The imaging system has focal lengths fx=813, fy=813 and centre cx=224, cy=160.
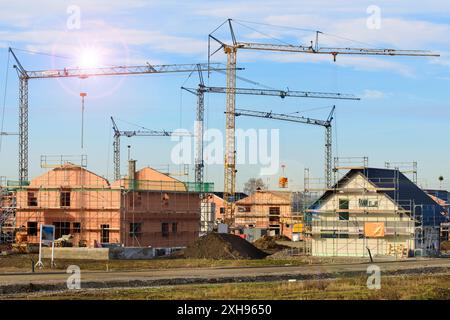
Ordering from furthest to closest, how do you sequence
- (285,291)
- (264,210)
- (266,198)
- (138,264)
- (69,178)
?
1. (266,198)
2. (264,210)
3. (69,178)
4. (138,264)
5. (285,291)

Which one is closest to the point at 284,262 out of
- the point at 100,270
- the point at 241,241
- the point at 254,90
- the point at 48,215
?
the point at 241,241

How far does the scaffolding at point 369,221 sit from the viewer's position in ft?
205

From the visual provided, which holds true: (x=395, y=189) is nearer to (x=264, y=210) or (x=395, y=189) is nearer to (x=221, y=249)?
(x=221, y=249)

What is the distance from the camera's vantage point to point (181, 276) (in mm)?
41125

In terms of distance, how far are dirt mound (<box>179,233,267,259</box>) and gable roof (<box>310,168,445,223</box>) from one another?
690 centimetres

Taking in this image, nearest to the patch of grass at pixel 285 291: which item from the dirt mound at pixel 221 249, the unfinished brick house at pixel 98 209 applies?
the dirt mound at pixel 221 249

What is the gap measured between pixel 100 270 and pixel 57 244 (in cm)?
2138

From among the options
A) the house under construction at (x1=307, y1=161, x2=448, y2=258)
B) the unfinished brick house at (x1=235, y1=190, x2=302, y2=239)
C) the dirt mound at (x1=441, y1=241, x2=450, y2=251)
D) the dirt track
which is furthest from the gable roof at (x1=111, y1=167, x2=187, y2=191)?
the unfinished brick house at (x1=235, y1=190, x2=302, y2=239)

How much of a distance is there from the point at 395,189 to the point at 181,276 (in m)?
26.1

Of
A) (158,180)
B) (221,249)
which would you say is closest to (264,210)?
(158,180)

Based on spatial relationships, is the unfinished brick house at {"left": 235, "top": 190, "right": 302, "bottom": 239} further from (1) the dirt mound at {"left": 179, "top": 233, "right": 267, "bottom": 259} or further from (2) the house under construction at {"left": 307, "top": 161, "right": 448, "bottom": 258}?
(1) the dirt mound at {"left": 179, "top": 233, "right": 267, "bottom": 259}
